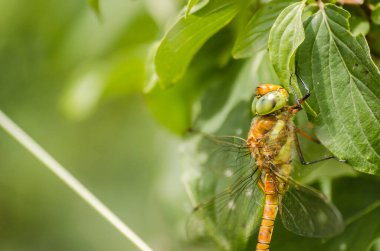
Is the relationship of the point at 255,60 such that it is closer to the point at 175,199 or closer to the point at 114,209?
the point at 175,199

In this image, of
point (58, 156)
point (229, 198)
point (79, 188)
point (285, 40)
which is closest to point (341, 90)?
point (285, 40)

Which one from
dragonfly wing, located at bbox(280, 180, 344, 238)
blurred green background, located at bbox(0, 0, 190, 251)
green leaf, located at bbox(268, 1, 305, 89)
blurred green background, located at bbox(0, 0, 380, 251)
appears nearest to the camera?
green leaf, located at bbox(268, 1, 305, 89)

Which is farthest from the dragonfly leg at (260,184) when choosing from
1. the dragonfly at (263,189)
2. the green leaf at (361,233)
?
the green leaf at (361,233)

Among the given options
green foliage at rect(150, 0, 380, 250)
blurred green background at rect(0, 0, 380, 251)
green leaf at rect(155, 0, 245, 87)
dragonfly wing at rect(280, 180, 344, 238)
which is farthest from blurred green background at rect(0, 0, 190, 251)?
green foliage at rect(150, 0, 380, 250)

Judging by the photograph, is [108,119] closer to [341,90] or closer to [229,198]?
[229,198]

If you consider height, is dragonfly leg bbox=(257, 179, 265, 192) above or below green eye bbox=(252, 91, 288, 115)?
below

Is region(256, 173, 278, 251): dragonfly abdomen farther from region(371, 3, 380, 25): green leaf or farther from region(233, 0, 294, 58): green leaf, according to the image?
region(371, 3, 380, 25): green leaf

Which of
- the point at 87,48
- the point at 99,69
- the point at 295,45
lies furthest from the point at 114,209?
the point at 295,45
